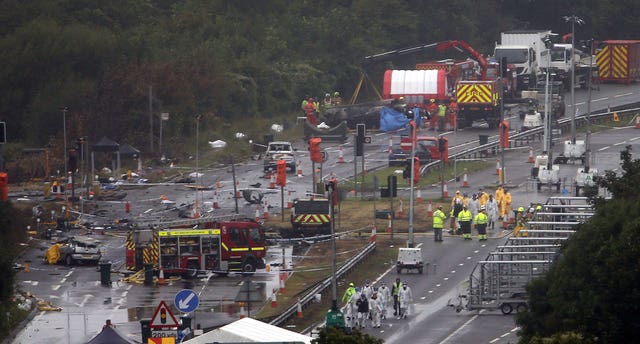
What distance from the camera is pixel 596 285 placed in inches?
1533

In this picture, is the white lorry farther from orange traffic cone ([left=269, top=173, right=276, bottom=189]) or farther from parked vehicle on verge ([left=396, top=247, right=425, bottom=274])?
parked vehicle on verge ([left=396, top=247, right=425, bottom=274])

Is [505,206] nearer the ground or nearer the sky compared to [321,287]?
nearer the sky

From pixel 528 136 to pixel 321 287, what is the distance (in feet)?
110

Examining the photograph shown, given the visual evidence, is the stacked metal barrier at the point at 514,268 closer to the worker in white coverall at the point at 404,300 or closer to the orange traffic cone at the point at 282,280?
the worker in white coverall at the point at 404,300

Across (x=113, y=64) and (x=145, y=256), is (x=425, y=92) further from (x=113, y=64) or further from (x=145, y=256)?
(x=145, y=256)

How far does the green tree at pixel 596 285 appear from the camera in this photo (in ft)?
124

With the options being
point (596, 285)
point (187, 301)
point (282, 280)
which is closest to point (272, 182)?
point (282, 280)

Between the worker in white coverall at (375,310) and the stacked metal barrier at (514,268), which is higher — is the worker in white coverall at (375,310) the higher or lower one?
the lower one

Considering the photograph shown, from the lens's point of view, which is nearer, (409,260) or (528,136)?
(409,260)

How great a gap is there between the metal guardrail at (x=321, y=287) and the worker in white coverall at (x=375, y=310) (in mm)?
2311

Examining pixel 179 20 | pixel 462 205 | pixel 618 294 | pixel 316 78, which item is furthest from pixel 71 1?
pixel 618 294

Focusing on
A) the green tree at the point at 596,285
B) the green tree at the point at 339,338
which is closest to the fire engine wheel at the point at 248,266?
the green tree at the point at 596,285

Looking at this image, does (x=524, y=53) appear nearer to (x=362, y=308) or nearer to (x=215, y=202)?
(x=215, y=202)

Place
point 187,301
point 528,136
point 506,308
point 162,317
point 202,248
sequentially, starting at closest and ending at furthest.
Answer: point 162,317, point 187,301, point 506,308, point 202,248, point 528,136
